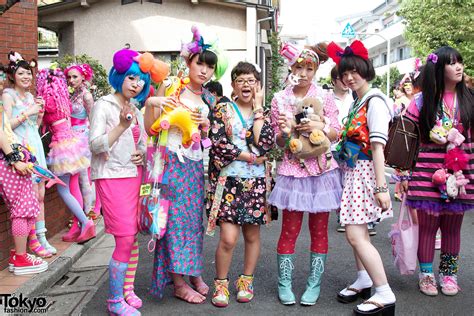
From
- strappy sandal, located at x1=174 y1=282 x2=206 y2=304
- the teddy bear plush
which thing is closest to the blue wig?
the teddy bear plush

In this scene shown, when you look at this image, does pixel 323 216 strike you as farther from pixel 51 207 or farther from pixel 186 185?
pixel 51 207

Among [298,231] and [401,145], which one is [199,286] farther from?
[401,145]

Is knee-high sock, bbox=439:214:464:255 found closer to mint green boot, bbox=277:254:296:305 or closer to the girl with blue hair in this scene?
mint green boot, bbox=277:254:296:305

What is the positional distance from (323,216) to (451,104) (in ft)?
4.65

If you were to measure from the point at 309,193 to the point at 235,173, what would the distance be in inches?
23.0

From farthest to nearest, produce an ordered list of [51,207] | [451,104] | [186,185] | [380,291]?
[51,207], [451,104], [186,185], [380,291]

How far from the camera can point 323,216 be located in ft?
12.3

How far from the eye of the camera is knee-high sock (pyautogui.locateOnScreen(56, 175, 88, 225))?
17.6ft

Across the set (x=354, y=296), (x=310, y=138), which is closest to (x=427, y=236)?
(x=354, y=296)

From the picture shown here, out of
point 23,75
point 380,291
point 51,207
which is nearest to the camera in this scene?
point 380,291

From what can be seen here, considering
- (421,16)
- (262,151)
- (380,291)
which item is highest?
(421,16)

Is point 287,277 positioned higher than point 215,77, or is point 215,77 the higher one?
point 215,77

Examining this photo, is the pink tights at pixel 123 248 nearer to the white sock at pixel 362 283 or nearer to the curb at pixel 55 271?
the curb at pixel 55 271

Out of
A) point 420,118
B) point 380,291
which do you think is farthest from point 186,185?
point 420,118
